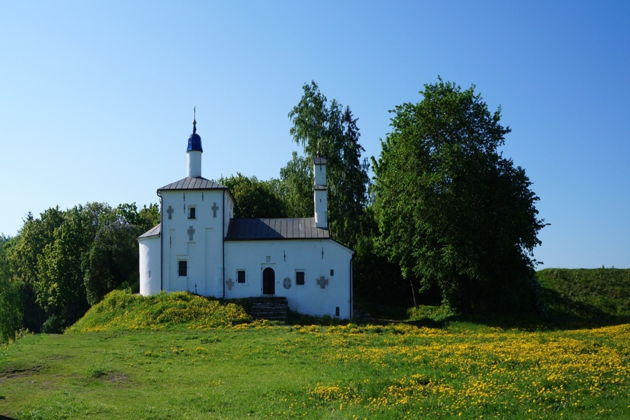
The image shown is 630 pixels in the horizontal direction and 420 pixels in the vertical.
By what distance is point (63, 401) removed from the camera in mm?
14836

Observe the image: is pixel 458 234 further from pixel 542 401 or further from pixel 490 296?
pixel 542 401

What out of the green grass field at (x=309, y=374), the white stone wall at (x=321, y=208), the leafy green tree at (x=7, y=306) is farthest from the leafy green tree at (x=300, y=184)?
the leafy green tree at (x=7, y=306)

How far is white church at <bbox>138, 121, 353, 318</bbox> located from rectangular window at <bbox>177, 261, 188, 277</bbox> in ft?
0.20

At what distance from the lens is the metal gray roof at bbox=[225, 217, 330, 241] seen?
122 feet

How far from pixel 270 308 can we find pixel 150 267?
8.43m

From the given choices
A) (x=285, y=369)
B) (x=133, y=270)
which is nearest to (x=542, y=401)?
(x=285, y=369)

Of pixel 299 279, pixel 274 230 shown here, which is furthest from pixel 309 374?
pixel 274 230

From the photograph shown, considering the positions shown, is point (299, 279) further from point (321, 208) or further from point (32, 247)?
point (32, 247)

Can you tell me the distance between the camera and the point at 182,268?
37281 millimetres

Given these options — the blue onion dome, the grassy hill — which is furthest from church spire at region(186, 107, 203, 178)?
the grassy hill

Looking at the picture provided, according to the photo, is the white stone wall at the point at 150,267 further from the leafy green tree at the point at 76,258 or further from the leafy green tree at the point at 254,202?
the leafy green tree at the point at 254,202

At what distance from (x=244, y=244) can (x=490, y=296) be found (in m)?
15.1

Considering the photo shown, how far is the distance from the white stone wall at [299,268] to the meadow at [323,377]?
11.1 meters

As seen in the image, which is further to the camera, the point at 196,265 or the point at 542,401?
the point at 196,265
